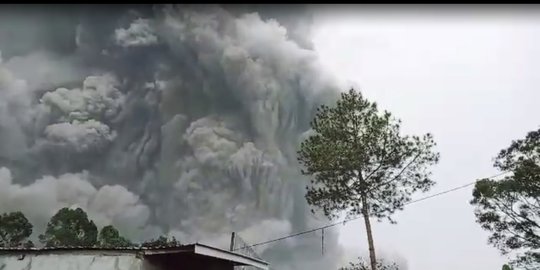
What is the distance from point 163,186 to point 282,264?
13816 millimetres

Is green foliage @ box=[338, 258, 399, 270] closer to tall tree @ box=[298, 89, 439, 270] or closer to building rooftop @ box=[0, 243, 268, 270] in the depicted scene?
tall tree @ box=[298, 89, 439, 270]

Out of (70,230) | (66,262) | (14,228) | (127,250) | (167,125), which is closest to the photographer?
(66,262)

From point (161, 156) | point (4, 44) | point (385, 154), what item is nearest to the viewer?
point (385, 154)

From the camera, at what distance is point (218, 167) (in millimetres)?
49500

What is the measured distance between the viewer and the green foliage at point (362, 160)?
18609 millimetres

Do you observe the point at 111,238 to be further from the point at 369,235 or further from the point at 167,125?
the point at 369,235

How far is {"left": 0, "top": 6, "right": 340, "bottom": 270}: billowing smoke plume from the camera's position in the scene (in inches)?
1737

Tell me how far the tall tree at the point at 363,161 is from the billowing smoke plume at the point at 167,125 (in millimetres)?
22218

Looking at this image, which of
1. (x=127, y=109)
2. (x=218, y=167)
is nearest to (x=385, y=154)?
(x=218, y=167)

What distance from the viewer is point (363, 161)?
18.6 meters

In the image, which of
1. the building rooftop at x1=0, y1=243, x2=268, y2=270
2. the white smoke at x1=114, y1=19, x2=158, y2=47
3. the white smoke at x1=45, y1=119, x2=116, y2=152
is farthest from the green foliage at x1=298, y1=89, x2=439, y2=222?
the white smoke at x1=45, y1=119, x2=116, y2=152

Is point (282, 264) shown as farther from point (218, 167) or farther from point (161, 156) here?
point (161, 156)

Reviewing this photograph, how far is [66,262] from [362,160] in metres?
12.3

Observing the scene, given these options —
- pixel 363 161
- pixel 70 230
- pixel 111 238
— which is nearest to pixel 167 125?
pixel 111 238
